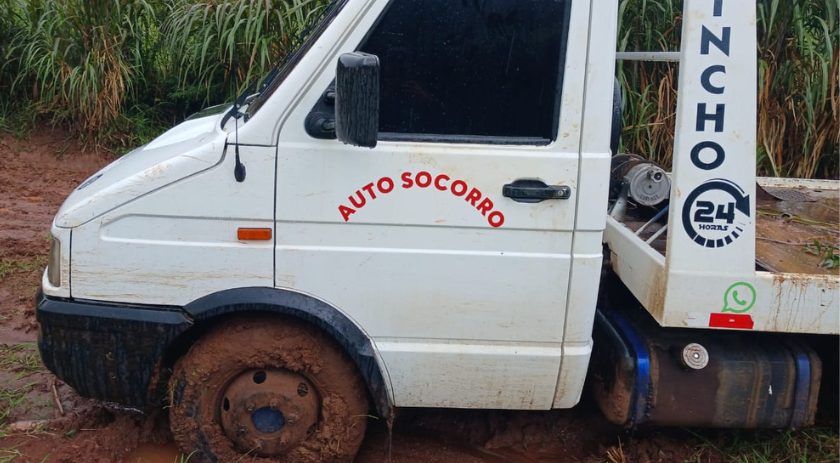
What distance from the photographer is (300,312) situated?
98.4 inches

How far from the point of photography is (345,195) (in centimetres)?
241

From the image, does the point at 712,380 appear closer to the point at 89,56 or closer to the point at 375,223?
the point at 375,223

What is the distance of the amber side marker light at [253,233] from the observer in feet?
8.00

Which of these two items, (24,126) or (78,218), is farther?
(24,126)

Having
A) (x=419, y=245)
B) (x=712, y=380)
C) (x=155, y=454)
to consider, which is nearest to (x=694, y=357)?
(x=712, y=380)

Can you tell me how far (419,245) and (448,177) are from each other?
0.26 metres

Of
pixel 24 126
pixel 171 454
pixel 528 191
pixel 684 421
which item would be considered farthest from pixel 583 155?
pixel 24 126

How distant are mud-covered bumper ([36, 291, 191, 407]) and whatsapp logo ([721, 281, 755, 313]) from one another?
6.29 ft

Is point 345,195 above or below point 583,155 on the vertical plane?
below

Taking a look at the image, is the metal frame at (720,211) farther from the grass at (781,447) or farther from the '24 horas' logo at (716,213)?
the grass at (781,447)

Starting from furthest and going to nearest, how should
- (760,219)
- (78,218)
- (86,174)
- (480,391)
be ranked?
(86,174), (760,219), (480,391), (78,218)

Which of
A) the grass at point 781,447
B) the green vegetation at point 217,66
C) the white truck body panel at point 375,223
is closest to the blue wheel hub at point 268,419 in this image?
the white truck body panel at point 375,223

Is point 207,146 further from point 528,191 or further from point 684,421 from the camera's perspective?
point 684,421

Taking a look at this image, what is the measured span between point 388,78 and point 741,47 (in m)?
1.17
